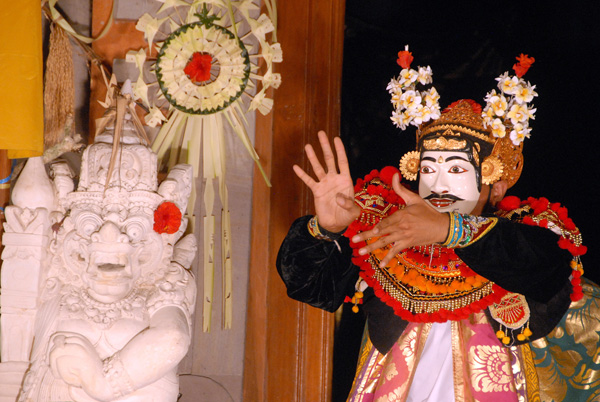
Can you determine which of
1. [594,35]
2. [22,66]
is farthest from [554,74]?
[22,66]

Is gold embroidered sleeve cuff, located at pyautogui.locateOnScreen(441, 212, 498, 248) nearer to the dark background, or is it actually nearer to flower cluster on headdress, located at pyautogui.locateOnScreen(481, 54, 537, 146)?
flower cluster on headdress, located at pyautogui.locateOnScreen(481, 54, 537, 146)

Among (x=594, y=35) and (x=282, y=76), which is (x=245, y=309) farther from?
(x=594, y=35)

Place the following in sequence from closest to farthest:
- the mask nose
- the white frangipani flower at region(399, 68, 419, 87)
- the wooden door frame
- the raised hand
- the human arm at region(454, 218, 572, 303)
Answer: the raised hand → the human arm at region(454, 218, 572, 303) → the mask nose → the white frangipani flower at region(399, 68, 419, 87) → the wooden door frame

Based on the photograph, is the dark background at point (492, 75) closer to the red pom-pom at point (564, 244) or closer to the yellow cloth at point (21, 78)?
the red pom-pom at point (564, 244)

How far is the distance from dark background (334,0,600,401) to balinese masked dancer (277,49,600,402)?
819 millimetres

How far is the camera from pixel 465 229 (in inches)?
90.3

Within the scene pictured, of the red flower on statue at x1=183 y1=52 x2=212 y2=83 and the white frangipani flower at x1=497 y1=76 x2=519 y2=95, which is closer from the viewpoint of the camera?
the white frangipani flower at x1=497 y1=76 x2=519 y2=95

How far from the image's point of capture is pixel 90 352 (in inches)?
99.4

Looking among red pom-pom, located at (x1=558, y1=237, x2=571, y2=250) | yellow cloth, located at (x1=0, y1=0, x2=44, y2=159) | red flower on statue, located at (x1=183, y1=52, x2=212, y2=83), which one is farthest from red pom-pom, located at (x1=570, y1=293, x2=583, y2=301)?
yellow cloth, located at (x1=0, y1=0, x2=44, y2=159)

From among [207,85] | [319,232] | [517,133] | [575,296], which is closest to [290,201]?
[207,85]

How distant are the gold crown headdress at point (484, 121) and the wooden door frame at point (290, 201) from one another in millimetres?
753

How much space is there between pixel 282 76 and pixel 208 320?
3.73 ft

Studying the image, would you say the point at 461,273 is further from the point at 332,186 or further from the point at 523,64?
the point at 523,64

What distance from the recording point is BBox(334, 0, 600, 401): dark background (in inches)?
134
